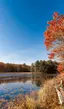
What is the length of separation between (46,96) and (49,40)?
4304 millimetres

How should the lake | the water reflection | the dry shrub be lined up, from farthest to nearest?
the lake
the water reflection
the dry shrub

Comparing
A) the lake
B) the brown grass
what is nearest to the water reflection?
the lake

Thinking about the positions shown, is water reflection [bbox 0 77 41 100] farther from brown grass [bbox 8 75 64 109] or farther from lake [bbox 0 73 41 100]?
brown grass [bbox 8 75 64 109]

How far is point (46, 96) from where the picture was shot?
34.5 ft

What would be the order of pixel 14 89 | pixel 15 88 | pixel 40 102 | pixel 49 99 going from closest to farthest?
pixel 40 102 < pixel 49 99 < pixel 14 89 < pixel 15 88

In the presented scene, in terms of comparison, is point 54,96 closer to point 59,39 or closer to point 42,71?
point 59,39

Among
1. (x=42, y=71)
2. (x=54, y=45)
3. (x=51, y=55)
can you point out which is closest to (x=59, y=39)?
(x=54, y=45)

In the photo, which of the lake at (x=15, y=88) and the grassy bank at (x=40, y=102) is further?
the lake at (x=15, y=88)

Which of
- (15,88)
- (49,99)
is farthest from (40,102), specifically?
(15,88)

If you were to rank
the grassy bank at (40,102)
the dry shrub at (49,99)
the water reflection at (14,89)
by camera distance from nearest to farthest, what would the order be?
the grassy bank at (40,102) < the dry shrub at (49,99) < the water reflection at (14,89)

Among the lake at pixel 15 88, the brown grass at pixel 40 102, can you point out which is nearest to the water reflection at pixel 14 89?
the lake at pixel 15 88

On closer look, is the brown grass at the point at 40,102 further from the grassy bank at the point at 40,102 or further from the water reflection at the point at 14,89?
the water reflection at the point at 14,89

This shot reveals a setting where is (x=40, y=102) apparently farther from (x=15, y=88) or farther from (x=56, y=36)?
(x=15, y=88)

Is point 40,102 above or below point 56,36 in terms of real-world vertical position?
below
